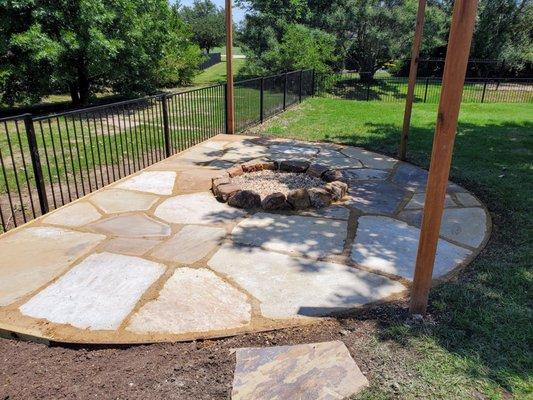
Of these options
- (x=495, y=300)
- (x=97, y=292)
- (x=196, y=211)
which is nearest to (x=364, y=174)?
(x=196, y=211)

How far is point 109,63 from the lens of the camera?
35.4 ft

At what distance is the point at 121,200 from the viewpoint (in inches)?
179

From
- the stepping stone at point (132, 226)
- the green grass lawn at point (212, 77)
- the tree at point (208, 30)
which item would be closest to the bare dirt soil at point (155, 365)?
A: the stepping stone at point (132, 226)

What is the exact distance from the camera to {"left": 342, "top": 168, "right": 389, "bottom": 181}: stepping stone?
5.44m

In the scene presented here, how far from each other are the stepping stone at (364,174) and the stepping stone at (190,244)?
2.27 meters

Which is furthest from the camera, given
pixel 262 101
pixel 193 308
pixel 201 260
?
pixel 262 101

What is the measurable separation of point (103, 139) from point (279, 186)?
6.96 ft

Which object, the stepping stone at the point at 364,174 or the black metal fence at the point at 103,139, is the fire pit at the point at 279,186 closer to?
the stepping stone at the point at 364,174

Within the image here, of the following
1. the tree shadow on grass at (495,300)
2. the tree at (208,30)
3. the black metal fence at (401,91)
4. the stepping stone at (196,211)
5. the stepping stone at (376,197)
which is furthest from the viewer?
the tree at (208,30)

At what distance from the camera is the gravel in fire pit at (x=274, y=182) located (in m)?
4.86

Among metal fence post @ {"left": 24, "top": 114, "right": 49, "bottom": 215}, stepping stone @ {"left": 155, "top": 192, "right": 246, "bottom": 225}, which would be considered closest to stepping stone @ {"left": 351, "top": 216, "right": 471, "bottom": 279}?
stepping stone @ {"left": 155, "top": 192, "right": 246, "bottom": 225}

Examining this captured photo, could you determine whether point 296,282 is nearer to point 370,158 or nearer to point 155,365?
point 155,365

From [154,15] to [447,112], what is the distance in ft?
40.2

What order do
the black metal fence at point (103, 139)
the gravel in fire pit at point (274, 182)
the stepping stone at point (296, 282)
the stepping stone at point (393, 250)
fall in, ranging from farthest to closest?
the gravel in fire pit at point (274, 182) < the black metal fence at point (103, 139) < the stepping stone at point (393, 250) < the stepping stone at point (296, 282)
